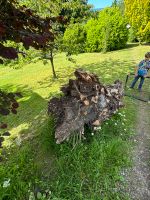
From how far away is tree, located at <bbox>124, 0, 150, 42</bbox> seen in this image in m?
19.1

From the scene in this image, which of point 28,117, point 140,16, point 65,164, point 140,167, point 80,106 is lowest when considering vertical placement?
point 28,117

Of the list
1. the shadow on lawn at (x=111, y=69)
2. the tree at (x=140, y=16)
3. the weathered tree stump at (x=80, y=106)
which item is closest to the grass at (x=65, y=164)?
the weathered tree stump at (x=80, y=106)

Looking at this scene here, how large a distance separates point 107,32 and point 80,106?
13.8 m

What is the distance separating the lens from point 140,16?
64.9 feet

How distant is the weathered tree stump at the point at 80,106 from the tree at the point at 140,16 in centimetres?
1455

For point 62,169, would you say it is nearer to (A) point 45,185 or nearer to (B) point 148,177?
(A) point 45,185

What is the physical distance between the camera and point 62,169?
4.82 m

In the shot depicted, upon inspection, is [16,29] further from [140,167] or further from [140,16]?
[140,16]

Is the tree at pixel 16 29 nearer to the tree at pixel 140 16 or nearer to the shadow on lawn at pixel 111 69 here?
the shadow on lawn at pixel 111 69

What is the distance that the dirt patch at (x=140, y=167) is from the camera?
4738 millimetres

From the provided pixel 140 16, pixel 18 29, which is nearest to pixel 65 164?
pixel 18 29

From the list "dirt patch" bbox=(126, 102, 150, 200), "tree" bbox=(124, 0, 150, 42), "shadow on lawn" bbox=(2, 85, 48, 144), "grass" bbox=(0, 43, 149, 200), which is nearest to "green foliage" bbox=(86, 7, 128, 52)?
"tree" bbox=(124, 0, 150, 42)

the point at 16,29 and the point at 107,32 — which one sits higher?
the point at 16,29

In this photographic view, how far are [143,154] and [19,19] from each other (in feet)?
12.6
